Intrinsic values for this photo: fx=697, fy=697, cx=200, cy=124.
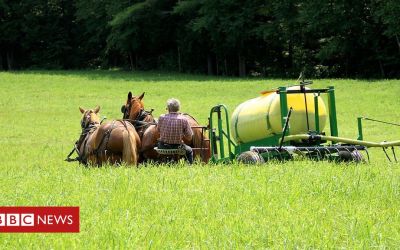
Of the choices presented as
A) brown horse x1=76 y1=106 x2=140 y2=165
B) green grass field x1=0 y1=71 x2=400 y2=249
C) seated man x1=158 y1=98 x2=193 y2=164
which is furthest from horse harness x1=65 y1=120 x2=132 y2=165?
green grass field x1=0 y1=71 x2=400 y2=249

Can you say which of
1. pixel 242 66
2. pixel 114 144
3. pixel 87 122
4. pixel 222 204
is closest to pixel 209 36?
pixel 242 66

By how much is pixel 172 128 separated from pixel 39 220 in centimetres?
678

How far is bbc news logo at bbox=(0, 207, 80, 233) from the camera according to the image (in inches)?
247

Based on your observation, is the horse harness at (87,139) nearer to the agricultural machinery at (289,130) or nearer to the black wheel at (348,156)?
the agricultural machinery at (289,130)

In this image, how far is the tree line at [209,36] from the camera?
167 feet

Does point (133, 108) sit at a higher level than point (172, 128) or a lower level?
higher

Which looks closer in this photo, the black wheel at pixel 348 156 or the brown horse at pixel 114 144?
the black wheel at pixel 348 156

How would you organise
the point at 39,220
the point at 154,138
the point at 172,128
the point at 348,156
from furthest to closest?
the point at 154,138
the point at 172,128
the point at 348,156
the point at 39,220

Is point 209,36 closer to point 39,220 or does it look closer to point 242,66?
point 242,66

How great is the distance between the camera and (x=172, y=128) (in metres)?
13.1

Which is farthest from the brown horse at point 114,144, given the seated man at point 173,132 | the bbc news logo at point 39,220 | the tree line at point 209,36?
the tree line at point 209,36

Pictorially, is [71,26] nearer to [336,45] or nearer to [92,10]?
[92,10]

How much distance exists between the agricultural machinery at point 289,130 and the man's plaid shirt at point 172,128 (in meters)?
0.82

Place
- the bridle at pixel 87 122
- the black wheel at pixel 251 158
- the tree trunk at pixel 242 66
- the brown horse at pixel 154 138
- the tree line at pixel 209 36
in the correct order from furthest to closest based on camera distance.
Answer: the tree trunk at pixel 242 66, the tree line at pixel 209 36, the bridle at pixel 87 122, the brown horse at pixel 154 138, the black wheel at pixel 251 158
